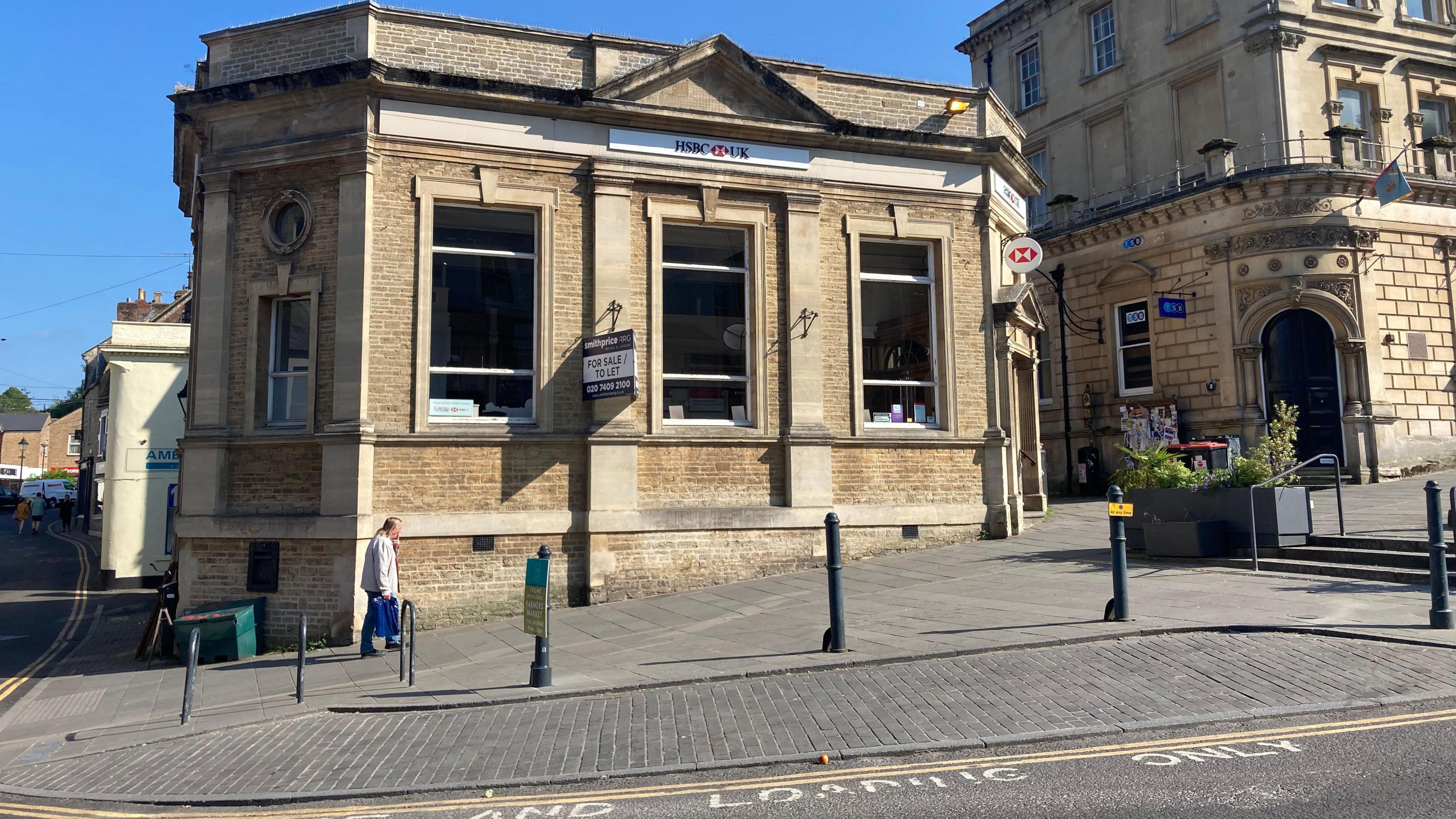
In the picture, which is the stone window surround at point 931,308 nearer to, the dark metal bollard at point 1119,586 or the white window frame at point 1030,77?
the dark metal bollard at point 1119,586

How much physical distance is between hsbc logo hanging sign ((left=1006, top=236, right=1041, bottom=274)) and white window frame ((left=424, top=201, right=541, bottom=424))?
8.09m

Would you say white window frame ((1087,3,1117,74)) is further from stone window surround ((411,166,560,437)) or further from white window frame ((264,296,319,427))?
white window frame ((264,296,319,427))

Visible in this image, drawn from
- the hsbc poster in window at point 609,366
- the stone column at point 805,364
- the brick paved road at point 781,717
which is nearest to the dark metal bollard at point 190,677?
the brick paved road at point 781,717

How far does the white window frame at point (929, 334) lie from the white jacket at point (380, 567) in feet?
24.6

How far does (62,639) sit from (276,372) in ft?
19.5

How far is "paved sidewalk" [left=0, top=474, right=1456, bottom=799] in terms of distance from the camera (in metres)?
8.60

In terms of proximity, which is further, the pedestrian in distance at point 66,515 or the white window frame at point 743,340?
the pedestrian in distance at point 66,515

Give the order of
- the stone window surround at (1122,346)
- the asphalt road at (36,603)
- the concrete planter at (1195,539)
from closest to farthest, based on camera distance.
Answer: the concrete planter at (1195,539), the asphalt road at (36,603), the stone window surround at (1122,346)

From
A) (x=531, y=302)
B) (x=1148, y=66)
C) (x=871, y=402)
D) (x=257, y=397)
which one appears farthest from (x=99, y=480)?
(x=1148, y=66)

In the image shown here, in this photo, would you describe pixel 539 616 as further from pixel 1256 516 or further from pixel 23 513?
pixel 23 513

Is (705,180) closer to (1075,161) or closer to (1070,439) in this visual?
(1070,439)

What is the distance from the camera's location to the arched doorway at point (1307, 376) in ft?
70.2

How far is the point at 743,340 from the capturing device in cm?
1481

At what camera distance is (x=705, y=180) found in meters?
14.5
